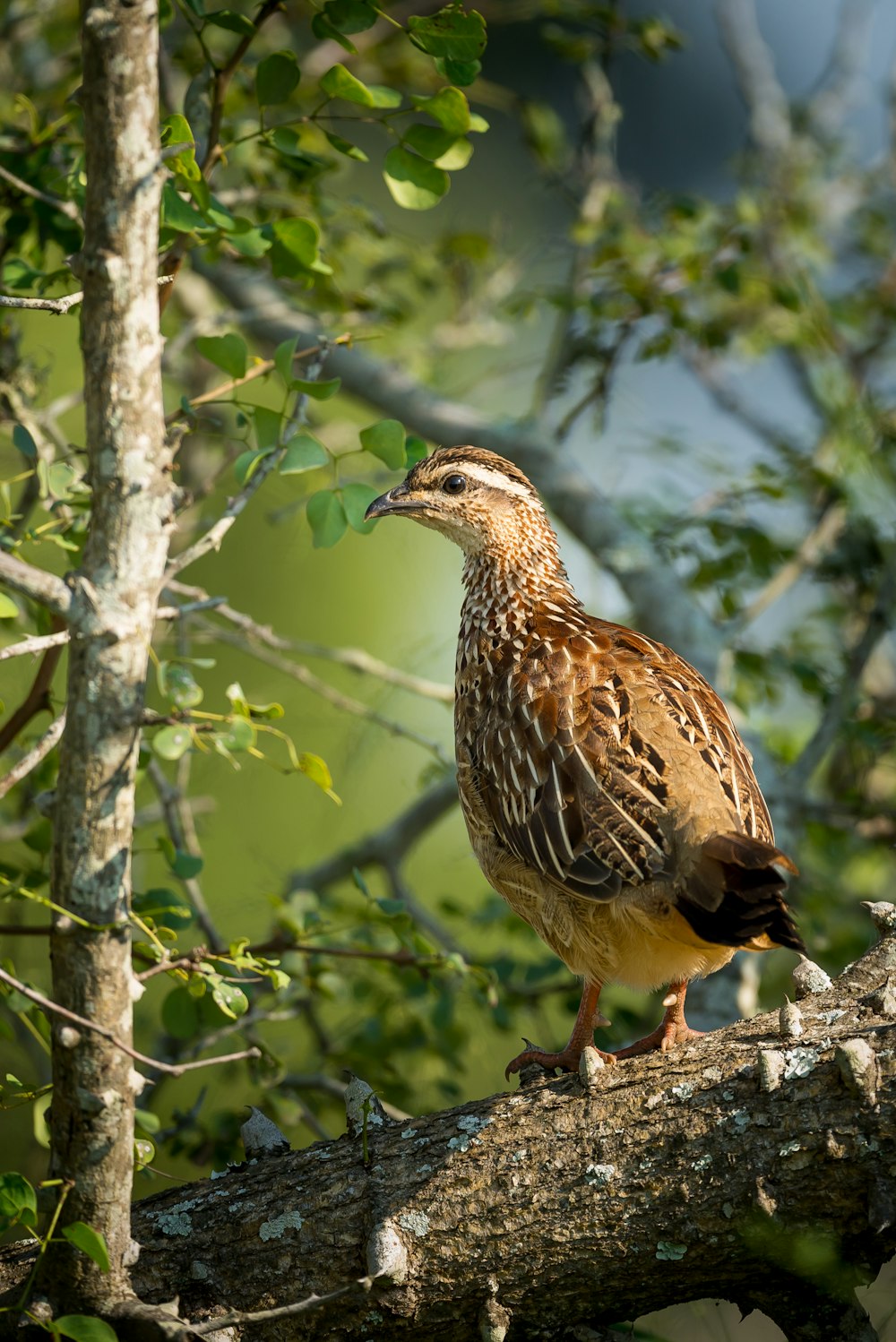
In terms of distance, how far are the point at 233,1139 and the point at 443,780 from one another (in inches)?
71.0

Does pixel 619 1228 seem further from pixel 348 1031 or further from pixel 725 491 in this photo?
pixel 725 491

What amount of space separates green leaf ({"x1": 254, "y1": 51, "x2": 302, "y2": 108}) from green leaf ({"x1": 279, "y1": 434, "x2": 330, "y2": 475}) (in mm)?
866

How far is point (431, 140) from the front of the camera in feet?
9.50

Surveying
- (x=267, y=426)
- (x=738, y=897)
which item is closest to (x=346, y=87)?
(x=267, y=426)

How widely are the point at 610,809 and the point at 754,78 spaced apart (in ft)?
20.0

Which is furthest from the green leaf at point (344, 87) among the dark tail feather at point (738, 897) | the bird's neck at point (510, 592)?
the dark tail feather at point (738, 897)

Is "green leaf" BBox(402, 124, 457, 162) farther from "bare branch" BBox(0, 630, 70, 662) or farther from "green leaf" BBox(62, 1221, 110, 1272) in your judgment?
"green leaf" BBox(62, 1221, 110, 1272)

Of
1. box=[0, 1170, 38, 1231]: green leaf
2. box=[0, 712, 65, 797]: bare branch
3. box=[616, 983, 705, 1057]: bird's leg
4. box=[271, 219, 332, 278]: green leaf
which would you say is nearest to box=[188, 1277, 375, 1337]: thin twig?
box=[0, 1170, 38, 1231]: green leaf

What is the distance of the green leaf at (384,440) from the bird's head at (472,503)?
4.93 feet

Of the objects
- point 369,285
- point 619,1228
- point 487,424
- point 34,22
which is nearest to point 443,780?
point 487,424

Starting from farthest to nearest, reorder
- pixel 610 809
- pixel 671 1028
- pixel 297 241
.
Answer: pixel 671 1028
pixel 610 809
pixel 297 241

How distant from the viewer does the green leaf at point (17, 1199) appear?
238cm

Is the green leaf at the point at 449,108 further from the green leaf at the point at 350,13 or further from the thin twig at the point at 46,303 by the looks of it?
the thin twig at the point at 46,303

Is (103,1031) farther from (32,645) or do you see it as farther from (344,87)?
(344,87)
